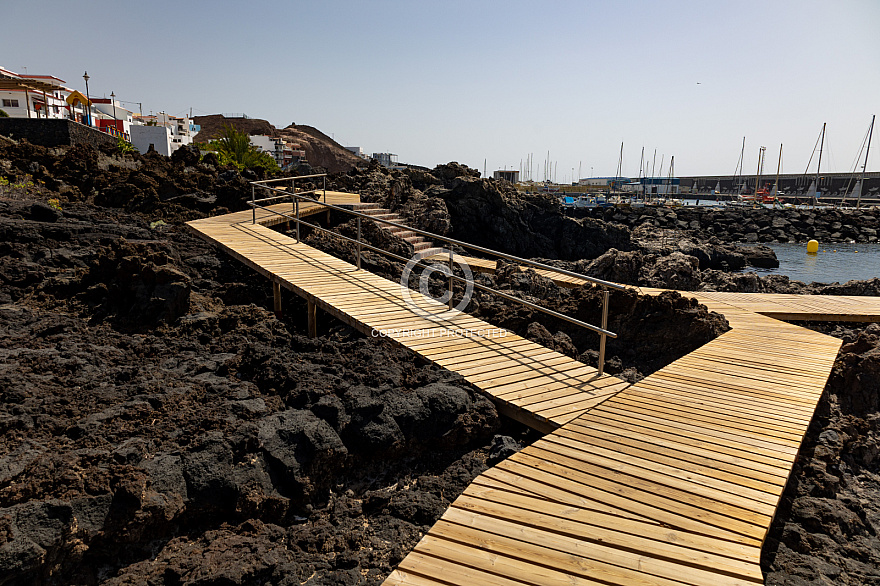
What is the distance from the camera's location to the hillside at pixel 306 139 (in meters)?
87.2

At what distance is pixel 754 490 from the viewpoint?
355 centimetres

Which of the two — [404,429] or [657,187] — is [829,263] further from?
[657,187]

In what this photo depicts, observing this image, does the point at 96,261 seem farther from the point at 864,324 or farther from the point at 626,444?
the point at 864,324

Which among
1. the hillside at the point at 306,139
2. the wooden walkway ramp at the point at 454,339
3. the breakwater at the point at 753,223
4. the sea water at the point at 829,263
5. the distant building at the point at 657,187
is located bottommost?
the sea water at the point at 829,263

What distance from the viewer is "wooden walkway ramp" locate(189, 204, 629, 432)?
16.7 ft

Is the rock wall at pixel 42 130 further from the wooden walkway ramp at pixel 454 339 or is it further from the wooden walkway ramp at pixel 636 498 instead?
the wooden walkway ramp at pixel 636 498

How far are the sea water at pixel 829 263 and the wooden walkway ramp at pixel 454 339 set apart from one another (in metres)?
22.4

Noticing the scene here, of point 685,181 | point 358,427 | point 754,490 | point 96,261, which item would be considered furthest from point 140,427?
point 685,181

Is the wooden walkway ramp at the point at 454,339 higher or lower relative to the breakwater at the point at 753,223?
higher

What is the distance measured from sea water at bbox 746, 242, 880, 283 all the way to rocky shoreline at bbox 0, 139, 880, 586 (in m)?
22.1

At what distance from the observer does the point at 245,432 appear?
420cm

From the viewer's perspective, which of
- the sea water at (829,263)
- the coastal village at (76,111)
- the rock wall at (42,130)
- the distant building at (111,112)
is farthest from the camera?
the distant building at (111,112)

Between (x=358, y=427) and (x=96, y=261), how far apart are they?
6.79 meters

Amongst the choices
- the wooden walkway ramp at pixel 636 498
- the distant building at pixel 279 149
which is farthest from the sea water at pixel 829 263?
the distant building at pixel 279 149
